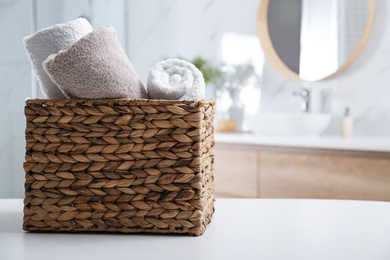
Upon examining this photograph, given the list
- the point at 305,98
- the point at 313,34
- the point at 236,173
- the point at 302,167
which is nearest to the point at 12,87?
the point at 236,173

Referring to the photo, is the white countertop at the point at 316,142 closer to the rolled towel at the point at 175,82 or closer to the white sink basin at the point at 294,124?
the white sink basin at the point at 294,124

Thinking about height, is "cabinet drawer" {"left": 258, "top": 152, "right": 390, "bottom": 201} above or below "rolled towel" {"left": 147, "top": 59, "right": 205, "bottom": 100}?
below

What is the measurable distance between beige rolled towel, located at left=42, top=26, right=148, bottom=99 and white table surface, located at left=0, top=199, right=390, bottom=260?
0.20m

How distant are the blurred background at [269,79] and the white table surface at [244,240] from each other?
0.92 m

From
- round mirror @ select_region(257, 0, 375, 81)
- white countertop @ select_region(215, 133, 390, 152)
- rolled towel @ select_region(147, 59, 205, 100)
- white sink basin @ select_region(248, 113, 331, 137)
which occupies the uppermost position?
round mirror @ select_region(257, 0, 375, 81)

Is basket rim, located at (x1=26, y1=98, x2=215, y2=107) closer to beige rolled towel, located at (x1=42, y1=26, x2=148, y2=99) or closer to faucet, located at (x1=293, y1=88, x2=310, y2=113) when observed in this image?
beige rolled towel, located at (x1=42, y1=26, x2=148, y2=99)

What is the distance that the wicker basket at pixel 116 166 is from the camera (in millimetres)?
615

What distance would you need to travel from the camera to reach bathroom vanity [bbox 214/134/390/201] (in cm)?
204

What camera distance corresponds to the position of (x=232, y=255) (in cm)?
53

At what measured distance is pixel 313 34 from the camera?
8.96ft

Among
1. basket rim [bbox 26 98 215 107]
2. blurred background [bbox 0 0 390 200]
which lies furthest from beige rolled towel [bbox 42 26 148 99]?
blurred background [bbox 0 0 390 200]

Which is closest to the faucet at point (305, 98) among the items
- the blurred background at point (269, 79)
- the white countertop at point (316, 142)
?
the blurred background at point (269, 79)

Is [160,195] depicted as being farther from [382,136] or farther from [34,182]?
[382,136]

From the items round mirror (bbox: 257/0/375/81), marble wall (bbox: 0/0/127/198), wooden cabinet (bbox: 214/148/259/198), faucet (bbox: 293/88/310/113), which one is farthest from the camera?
faucet (bbox: 293/88/310/113)
